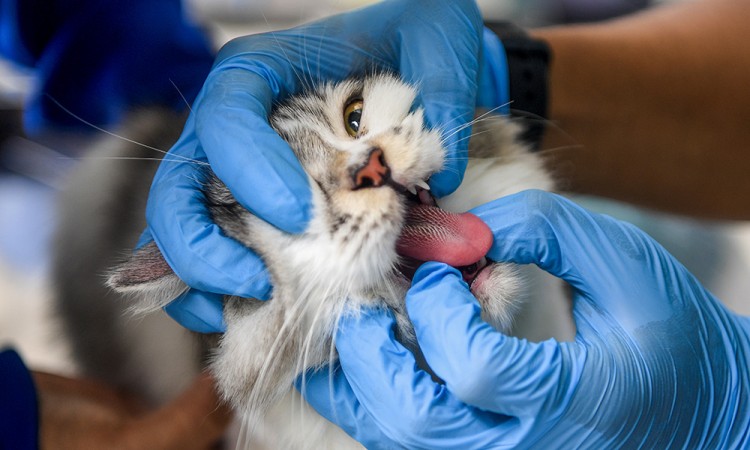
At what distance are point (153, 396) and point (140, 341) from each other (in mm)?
158

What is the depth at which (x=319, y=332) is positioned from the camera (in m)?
0.75

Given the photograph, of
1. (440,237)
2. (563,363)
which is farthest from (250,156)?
(563,363)

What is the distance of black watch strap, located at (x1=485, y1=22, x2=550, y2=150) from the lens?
1.00m

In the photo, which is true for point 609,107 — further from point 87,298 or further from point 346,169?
point 87,298

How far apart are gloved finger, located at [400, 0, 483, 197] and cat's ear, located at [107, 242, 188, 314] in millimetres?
389

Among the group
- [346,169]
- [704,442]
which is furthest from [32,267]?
[704,442]

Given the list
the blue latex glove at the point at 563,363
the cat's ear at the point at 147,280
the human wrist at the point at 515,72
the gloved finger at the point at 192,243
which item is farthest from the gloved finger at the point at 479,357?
the human wrist at the point at 515,72

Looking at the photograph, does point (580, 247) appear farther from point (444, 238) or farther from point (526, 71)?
point (526, 71)

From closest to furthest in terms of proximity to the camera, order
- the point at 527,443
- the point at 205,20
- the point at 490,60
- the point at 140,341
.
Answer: the point at 205,20 → the point at 527,443 → the point at 140,341 → the point at 490,60

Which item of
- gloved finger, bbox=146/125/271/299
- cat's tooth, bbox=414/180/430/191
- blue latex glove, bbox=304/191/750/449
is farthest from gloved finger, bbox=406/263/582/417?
gloved finger, bbox=146/125/271/299

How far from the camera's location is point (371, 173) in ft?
2.29

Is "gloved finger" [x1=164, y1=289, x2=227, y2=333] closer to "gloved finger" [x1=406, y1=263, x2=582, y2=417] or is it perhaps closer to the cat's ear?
the cat's ear

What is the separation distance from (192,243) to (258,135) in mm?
167

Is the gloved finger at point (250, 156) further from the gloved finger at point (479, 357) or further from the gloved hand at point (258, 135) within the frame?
the gloved finger at point (479, 357)
